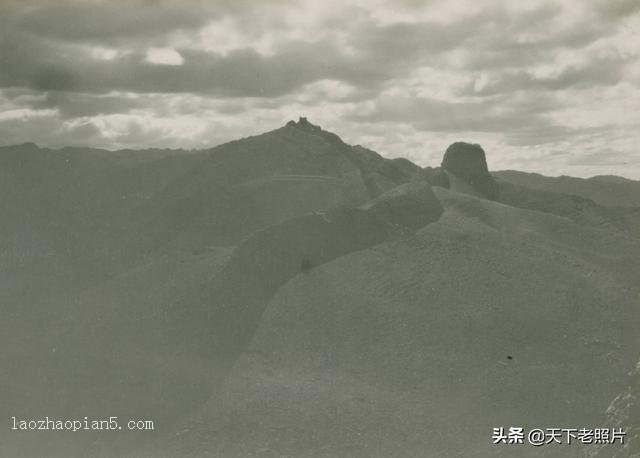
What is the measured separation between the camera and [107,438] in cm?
2269

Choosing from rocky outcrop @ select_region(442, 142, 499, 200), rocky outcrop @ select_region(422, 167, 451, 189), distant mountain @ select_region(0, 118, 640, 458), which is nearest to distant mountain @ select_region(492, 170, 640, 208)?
rocky outcrop @ select_region(442, 142, 499, 200)

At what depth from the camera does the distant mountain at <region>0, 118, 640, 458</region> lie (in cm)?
2239

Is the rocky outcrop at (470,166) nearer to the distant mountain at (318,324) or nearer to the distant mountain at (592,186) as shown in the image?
the distant mountain at (318,324)

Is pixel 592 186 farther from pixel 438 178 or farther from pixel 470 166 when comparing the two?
pixel 438 178

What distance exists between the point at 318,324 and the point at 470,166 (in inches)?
1194

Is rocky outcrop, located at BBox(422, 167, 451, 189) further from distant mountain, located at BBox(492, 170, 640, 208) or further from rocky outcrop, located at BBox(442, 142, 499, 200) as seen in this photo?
distant mountain, located at BBox(492, 170, 640, 208)

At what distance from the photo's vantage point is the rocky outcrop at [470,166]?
53.9m

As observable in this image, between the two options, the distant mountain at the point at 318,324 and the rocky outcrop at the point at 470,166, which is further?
the rocky outcrop at the point at 470,166

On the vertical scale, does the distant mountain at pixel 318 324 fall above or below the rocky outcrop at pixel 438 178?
below

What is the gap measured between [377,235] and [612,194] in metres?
62.4

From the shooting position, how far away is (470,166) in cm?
5428

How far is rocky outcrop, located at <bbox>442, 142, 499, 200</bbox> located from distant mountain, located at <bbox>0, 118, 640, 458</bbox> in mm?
8150

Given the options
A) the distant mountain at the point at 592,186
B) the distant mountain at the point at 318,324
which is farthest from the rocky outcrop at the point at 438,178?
the distant mountain at the point at 592,186

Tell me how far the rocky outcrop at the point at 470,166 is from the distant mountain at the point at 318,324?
815 cm
